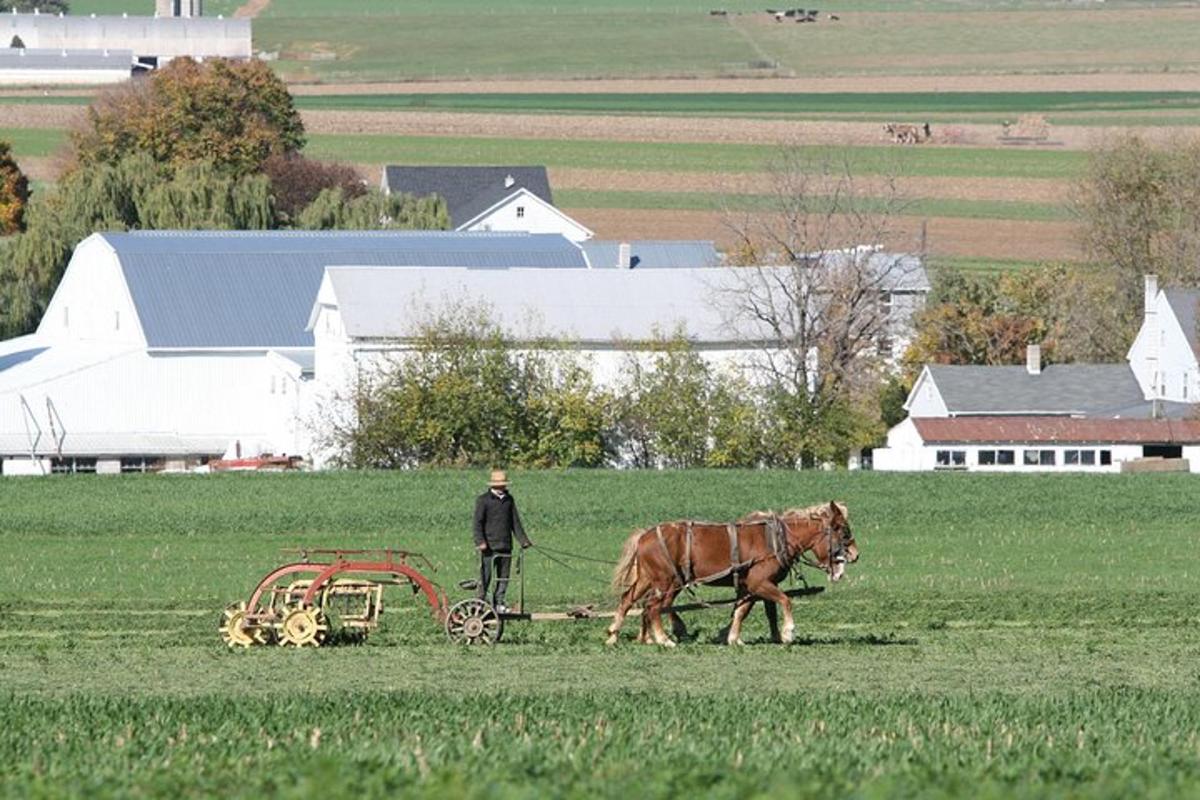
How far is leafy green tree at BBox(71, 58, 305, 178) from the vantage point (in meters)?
114

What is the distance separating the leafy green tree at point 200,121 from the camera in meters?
114

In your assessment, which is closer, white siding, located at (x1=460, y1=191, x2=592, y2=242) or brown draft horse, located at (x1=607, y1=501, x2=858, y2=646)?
brown draft horse, located at (x1=607, y1=501, x2=858, y2=646)

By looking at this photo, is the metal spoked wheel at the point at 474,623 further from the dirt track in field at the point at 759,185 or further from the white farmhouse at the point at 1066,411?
the dirt track in field at the point at 759,185

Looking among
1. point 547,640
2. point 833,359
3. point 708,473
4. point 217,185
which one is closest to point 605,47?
point 217,185

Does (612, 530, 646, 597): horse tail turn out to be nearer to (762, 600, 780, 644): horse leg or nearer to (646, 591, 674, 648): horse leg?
(646, 591, 674, 648): horse leg

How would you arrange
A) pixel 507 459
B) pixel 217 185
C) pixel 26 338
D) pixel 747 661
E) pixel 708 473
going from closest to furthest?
pixel 747 661 → pixel 708 473 → pixel 507 459 → pixel 26 338 → pixel 217 185

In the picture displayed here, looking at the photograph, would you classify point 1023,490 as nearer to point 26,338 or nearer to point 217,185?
point 26,338

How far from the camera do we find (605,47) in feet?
561

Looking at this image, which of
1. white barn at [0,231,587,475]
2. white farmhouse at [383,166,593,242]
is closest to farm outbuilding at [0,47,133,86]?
white farmhouse at [383,166,593,242]

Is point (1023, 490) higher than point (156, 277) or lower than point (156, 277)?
lower

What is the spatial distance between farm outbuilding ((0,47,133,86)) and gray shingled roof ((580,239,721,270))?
7459cm

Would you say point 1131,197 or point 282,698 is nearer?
point 282,698

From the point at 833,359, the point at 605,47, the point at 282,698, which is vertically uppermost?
the point at 605,47

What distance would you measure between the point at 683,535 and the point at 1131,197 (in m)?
80.7
